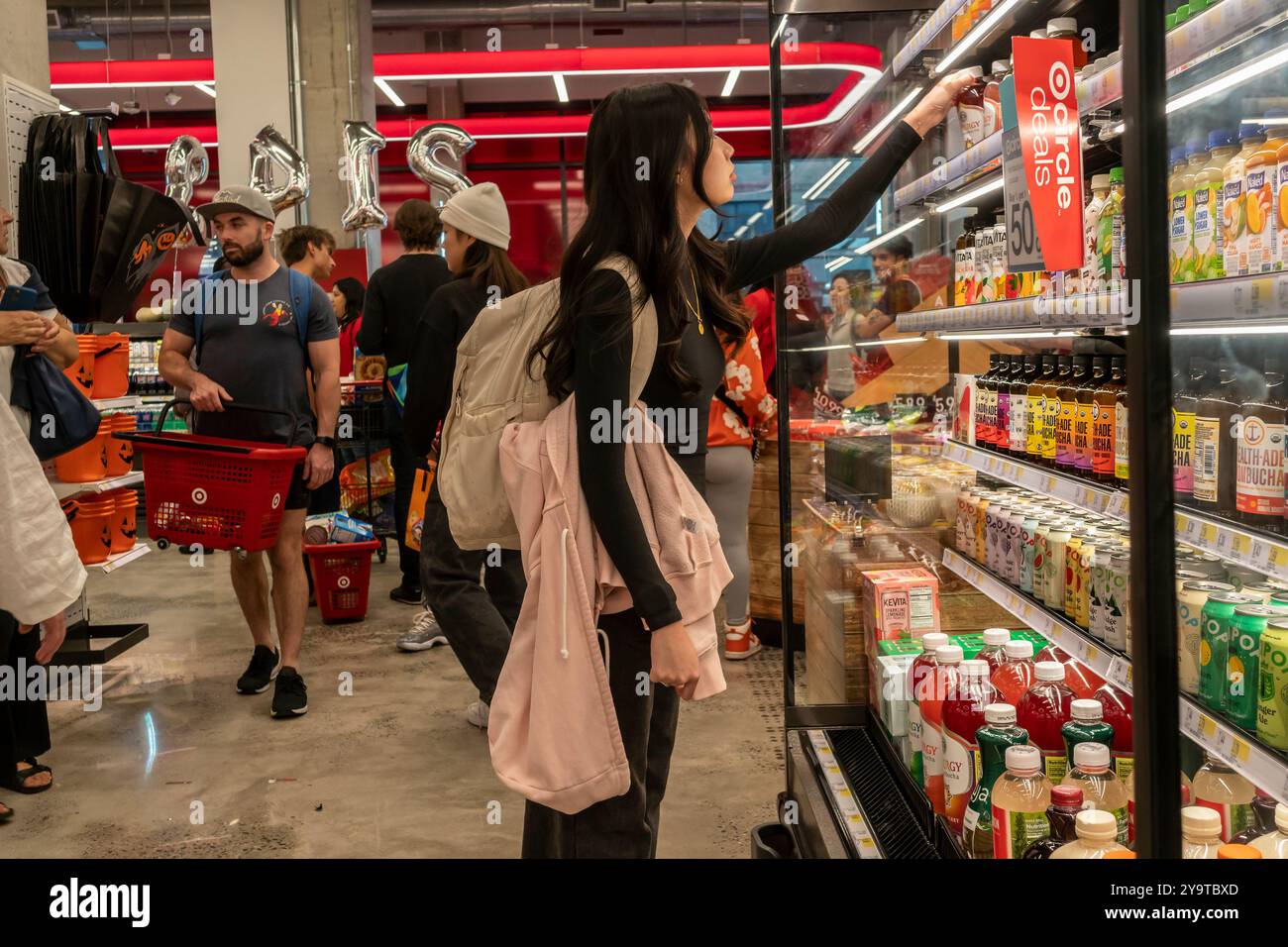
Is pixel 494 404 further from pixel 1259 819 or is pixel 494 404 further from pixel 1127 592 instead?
pixel 1259 819

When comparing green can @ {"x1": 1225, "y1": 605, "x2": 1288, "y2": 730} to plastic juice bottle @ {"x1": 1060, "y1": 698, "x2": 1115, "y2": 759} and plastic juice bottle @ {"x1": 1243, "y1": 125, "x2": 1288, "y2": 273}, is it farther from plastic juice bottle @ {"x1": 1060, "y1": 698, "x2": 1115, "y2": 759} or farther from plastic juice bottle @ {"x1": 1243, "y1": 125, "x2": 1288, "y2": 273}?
plastic juice bottle @ {"x1": 1243, "y1": 125, "x2": 1288, "y2": 273}

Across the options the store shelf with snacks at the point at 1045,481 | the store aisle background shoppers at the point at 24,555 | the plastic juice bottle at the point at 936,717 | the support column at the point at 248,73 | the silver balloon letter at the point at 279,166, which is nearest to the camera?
the store shelf with snacks at the point at 1045,481

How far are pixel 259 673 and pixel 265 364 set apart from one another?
1231mm

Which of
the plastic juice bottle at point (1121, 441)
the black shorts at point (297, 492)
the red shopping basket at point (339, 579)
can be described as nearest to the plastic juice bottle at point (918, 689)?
the plastic juice bottle at point (1121, 441)

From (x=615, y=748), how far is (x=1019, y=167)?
1122 millimetres

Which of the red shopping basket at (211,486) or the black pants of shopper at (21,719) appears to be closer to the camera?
the black pants of shopper at (21,719)

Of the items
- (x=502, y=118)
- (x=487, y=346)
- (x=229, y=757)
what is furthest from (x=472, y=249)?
(x=502, y=118)

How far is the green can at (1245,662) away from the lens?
168cm

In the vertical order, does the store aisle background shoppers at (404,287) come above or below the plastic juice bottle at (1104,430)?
above

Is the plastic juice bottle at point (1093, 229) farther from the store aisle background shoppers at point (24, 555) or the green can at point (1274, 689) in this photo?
the store aisle background shoppers at point (24, 555)

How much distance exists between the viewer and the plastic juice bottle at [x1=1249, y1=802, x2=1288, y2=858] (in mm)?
1669

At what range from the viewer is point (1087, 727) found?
2.08 meters

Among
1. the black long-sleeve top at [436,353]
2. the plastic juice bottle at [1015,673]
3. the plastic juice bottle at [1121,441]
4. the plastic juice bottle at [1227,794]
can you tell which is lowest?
the plastic juice bottle at [1227,794]

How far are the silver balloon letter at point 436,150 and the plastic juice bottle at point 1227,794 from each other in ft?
16.9
